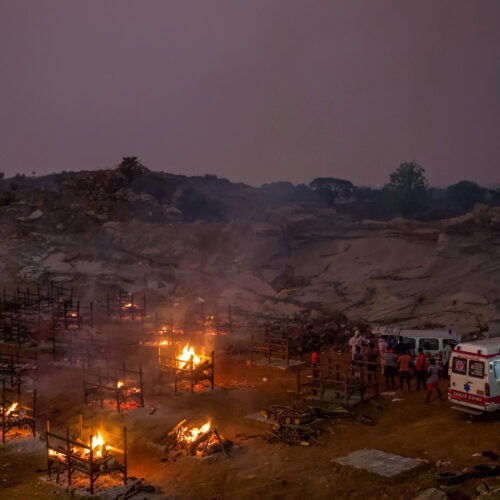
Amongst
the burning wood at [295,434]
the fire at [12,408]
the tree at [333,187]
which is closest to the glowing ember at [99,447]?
the burning wood at [295,434]

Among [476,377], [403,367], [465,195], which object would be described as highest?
[465,195]

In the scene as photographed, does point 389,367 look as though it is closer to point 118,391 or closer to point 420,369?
point 420,369

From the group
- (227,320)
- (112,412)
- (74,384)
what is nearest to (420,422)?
(112,412)

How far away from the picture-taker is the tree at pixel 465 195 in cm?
9250

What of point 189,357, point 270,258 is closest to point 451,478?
point 189,357

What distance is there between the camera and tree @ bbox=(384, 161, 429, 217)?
72.4 m

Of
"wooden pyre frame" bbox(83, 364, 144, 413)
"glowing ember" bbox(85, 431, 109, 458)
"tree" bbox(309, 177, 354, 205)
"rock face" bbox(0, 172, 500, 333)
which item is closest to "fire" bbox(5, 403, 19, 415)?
"wooden pyre frame" bbox(83, 364, 144, 413)

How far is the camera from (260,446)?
52.6 feet

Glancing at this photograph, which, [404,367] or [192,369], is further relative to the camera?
[192,369]

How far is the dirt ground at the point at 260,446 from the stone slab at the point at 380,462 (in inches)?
7.7

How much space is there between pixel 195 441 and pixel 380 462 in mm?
5081

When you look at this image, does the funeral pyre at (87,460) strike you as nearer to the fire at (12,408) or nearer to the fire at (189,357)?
the fire at (12,408)

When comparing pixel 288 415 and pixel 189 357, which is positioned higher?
pixel 189 357

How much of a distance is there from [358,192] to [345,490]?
91.8m
